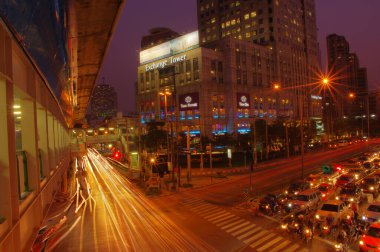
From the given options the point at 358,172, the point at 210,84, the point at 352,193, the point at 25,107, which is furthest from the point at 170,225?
the point at 210,84

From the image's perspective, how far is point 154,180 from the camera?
3509 cm

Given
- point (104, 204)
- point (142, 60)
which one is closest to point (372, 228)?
point (104, 204)

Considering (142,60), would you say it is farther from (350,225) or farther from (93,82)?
(350,225)

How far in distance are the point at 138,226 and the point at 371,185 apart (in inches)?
907

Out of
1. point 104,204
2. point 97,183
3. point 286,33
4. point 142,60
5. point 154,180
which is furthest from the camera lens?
point 286,33

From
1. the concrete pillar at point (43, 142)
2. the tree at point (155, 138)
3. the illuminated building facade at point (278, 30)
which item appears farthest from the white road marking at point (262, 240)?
the illuminated building facade at point (278, 30)

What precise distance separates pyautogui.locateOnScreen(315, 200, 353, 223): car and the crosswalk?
3.54 m

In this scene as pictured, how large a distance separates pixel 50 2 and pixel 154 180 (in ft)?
94.6

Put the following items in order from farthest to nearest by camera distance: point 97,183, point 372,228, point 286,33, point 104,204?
point 286,33, point 97,183, point 104,204, point 372,228

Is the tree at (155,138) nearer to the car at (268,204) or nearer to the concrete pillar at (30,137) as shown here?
the car at (268,204)

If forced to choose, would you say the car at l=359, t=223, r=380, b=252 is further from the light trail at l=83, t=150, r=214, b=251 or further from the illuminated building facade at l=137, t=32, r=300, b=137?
the illuminated building facade at l=137, t=32, r=300, b=137

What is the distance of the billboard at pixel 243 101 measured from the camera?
3784 inches

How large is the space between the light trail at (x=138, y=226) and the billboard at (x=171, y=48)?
230 feet

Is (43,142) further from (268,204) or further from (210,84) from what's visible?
(210,84)
